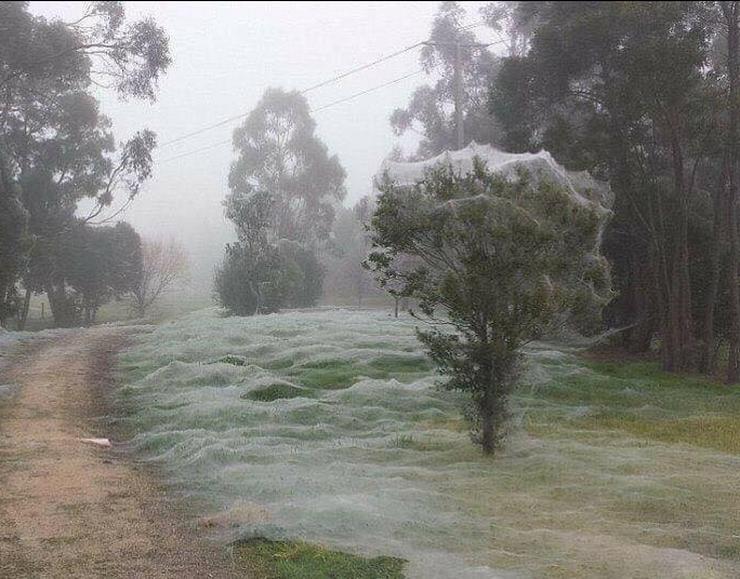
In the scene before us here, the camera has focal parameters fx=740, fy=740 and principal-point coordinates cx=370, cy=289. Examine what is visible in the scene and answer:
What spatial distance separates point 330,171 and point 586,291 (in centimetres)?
5150

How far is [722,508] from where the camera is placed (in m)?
8.27

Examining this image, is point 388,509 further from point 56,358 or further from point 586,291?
point 56,358

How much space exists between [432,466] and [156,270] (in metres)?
45.4

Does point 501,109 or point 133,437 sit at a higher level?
point 501,109

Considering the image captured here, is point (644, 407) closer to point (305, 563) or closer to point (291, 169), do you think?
point (305, 563)

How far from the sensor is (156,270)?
172ft

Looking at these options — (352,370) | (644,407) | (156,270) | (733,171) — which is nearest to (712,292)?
(733,171)

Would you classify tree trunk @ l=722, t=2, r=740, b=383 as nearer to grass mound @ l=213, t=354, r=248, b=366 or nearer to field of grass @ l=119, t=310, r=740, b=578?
field of grass @ l=119, t=310, r=740, b=578

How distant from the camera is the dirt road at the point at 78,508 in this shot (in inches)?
259

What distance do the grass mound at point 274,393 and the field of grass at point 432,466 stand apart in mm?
46

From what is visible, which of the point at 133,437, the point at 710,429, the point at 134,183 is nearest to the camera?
the point at 133,437

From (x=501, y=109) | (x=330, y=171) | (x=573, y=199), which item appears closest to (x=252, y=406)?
(x=573, y=199)

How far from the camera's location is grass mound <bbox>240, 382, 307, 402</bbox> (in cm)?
1474

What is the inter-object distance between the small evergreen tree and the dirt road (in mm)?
4466
